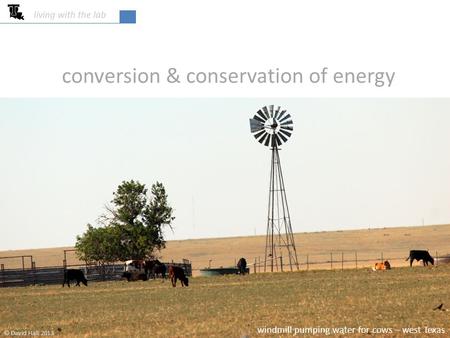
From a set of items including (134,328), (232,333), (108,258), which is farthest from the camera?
(108,258)

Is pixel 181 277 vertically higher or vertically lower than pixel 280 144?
lower

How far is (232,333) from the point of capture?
24.3 m

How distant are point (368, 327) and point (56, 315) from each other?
475 inches

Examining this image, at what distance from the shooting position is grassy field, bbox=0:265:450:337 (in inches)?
1008

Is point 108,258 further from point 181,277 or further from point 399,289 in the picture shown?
point 399,289

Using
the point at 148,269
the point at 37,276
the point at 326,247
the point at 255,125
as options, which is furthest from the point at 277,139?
the point at 326,247

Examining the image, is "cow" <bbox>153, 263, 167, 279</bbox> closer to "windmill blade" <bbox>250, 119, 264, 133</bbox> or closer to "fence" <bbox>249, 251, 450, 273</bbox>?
"fence" <bbox>249, 251, 450, 273</bbox>

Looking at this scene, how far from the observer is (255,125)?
72.2 metres

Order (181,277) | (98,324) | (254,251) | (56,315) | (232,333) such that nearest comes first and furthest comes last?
(232,333)
(98,324)
(56,315)
(181,277)
(254,251)

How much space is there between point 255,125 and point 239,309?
137ft

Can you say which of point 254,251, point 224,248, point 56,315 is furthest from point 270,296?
point 224,248

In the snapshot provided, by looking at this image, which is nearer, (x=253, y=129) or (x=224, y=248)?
(x=253, y=129)

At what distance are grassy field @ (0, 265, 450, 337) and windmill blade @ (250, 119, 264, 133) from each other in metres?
27.4

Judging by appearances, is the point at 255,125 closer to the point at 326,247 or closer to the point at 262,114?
the point at 262,114
